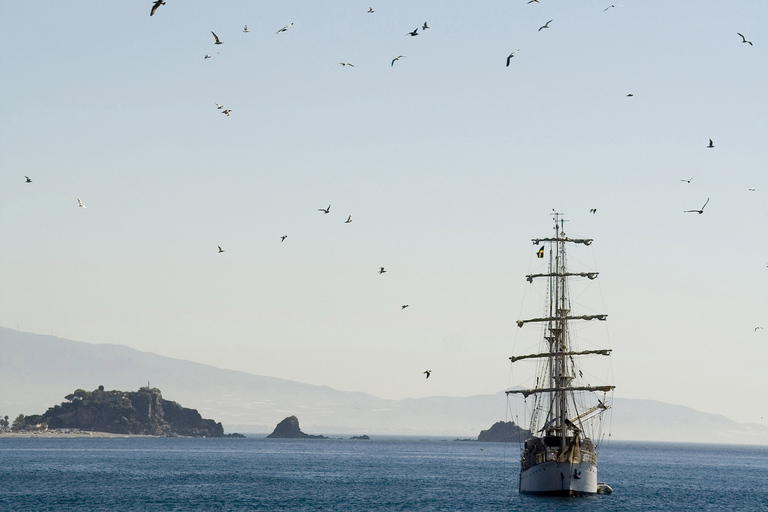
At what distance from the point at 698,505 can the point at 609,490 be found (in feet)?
28.4

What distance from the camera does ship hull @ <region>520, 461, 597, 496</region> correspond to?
301ft

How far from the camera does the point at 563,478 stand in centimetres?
9181

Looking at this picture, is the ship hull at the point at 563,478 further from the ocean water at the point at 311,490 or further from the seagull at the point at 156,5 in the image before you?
the seagull at the point at 156,5

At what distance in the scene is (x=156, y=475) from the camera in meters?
129

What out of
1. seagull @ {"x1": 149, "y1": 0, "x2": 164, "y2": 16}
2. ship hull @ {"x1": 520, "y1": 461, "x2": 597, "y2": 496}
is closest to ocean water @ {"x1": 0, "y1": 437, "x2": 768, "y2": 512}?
ship hull @ {"x1": 520, "y1": 461, "x2": 597, "y2": 496}

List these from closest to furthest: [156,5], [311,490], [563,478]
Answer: [156,5], [563,478], [311,490]

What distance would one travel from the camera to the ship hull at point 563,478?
91.9 metres

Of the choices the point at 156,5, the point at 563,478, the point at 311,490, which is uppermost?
the point at 156,5

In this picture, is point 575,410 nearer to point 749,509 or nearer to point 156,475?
point 749,509

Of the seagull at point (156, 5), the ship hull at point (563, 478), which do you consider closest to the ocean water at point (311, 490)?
the ship hull at point (563, 478)

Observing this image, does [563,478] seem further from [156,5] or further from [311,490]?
[156,5]

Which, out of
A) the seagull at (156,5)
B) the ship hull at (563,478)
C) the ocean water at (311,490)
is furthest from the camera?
the ship hull at (563,478)

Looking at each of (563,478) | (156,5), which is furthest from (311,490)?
(156,5)

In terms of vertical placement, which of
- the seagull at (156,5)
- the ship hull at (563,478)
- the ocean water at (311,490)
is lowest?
the ocean water at (311,490)
